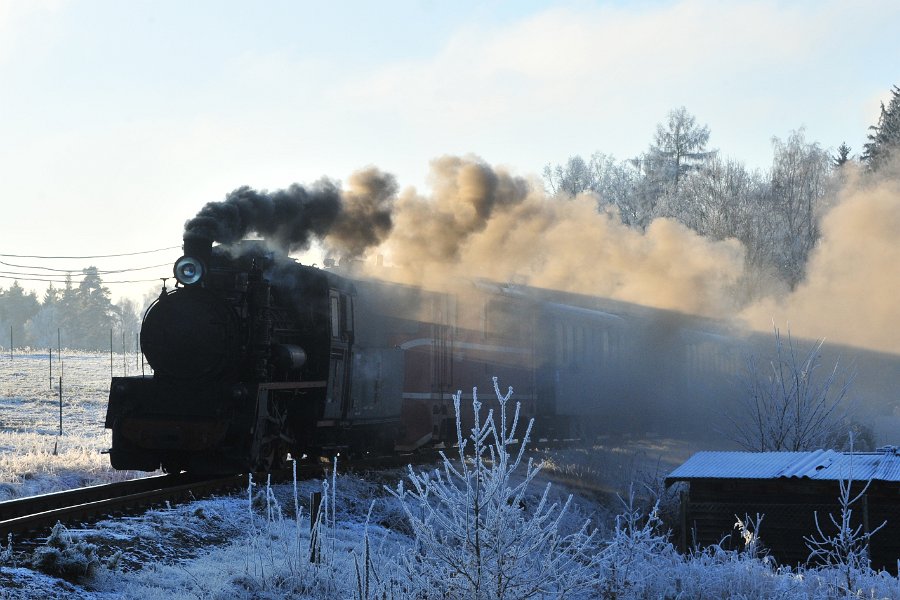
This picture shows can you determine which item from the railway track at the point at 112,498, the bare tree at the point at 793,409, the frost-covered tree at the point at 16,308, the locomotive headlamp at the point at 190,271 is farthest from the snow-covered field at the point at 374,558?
the frost-covered tree at the point at 16,308

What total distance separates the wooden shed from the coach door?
4850mm

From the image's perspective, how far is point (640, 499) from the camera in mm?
18750

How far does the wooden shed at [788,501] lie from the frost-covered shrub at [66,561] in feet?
24.2

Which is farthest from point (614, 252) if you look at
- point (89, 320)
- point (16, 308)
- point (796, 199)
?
point (16, 308)

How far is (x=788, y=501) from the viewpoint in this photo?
42.3 ft

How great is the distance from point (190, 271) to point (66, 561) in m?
6.04

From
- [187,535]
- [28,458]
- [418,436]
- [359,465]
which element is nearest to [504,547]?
[187,535]

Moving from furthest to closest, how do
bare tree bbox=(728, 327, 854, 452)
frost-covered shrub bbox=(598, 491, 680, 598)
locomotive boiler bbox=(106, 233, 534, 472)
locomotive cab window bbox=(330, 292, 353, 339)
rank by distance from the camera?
bare tree bbox=(728, 327, 854, 452) → locomotive cab window bbox=(330, 292, 353, 339) → locomotive boiler bbox=(106, 233, 534, 472) → frost-covered shrub bbox=(598, 491, 680, 598)

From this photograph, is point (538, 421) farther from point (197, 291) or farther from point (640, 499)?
point (197, 291)

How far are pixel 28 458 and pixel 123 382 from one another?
4.65m

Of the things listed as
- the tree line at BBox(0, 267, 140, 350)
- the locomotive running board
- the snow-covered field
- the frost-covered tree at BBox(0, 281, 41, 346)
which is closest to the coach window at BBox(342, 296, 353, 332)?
the locomotive running board

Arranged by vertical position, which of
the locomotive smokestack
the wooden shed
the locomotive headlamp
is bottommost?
the wooden shed

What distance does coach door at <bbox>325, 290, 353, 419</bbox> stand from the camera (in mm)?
14641

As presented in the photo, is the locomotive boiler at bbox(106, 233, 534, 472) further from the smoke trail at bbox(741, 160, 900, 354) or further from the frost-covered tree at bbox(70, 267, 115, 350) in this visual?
the frost-covered tree at bbox(70, 267, 115, 350)
